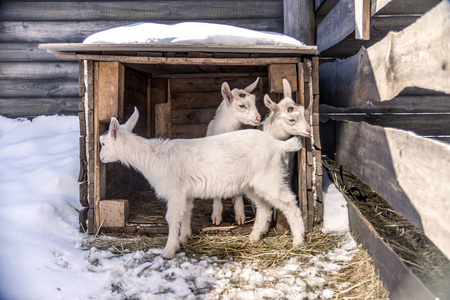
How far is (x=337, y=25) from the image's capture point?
15.6ft

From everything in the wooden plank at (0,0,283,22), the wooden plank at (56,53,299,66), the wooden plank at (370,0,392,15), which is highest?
the wooden plank at (0,0,283,22)

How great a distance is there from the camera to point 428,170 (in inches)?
85.2

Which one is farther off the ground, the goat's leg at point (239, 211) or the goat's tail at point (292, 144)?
the goat's tail at point (292, 144)

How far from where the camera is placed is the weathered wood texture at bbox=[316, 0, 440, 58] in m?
3.84

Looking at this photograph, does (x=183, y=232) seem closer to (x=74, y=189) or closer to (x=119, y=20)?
(x=74, y=189)

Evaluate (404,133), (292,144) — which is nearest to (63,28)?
(292,144)

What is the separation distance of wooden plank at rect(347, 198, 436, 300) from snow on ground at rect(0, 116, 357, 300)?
0.26 metres

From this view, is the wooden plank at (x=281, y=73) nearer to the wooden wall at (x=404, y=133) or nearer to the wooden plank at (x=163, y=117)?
the wooden wall at (x=404, y=133)

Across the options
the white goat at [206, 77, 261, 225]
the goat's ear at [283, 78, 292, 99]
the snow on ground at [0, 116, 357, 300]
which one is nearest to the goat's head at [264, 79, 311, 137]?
the goat's ear at [283, 78, 292, 99]

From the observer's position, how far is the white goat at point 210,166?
12.6ft

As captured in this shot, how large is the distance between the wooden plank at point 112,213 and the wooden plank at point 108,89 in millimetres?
985

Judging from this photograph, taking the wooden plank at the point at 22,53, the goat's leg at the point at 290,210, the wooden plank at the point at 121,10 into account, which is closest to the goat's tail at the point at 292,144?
the goat's leg at the point at 290,210

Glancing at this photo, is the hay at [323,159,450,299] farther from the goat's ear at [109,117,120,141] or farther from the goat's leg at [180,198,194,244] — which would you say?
the goat's ear at [109,117,120,141]

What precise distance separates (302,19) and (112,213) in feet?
Result: 13.4
